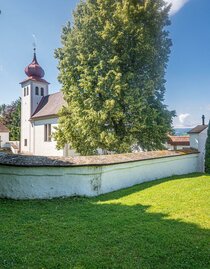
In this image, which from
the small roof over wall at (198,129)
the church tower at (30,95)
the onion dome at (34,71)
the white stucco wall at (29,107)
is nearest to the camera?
the small roof over wall at (198,129)

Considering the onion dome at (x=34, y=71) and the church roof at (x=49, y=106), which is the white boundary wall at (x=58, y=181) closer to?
the church roof at (x=49, y=106)

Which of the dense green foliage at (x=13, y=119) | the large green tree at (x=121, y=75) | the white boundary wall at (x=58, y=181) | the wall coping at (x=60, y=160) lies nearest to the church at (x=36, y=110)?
the large green tree at (x=121, y=75)

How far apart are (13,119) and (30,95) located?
19457 mm

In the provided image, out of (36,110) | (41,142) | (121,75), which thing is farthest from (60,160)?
(36,110)

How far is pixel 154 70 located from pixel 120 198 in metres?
9.05

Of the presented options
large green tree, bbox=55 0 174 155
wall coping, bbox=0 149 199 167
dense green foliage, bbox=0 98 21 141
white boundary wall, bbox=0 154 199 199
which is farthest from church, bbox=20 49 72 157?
white boundary wall, bbox=0 154 199 199

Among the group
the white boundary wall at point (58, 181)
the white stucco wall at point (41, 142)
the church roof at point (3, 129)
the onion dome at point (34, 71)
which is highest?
the onion dome at point (34, 71)

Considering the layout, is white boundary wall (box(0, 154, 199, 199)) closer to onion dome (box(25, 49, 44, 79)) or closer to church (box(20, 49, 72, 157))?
church (box(20, 49, 72, 157))

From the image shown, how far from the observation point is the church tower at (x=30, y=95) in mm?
33344

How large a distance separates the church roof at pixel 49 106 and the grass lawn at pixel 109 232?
21.1 metres

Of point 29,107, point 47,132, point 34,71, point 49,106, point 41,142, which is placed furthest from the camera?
point 34,71

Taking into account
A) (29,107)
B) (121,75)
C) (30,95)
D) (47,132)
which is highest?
(30,95)

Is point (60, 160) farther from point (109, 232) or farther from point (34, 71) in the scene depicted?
point (34, 71)

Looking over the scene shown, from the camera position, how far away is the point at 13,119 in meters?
51.1
